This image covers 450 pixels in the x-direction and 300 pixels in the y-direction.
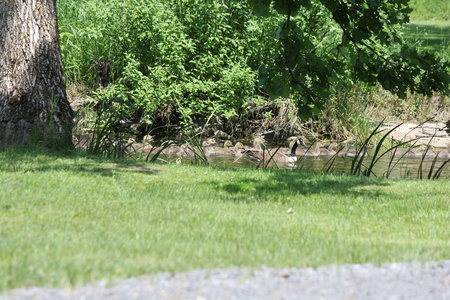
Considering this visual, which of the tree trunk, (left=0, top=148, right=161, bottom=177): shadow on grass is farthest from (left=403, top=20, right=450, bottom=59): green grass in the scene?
(left=0, top=148, right=161, bottom=177): shadow on grass

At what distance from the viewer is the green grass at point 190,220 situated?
3548 millimetres

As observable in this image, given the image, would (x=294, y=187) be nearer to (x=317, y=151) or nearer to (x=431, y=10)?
(x=317, y=151)

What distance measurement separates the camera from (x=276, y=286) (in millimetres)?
3148

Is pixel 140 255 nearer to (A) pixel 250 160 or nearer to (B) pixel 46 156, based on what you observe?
(B) pixel 46 156

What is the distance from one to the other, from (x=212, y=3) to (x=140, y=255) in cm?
1200

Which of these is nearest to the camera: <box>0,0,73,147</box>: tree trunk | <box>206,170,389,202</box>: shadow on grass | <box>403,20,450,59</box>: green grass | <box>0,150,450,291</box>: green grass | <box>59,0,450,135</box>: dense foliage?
<box>0,150,450,291</box>: green grass

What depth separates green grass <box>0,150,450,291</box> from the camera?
3.55m

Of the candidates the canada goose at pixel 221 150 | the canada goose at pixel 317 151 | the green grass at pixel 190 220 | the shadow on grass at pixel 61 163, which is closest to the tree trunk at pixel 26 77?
the shadow on grass at pixel 61 163

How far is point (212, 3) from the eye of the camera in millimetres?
14672

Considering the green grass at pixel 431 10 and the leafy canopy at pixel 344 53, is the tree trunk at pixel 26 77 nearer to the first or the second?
the leafy canopy at pixel 344 53

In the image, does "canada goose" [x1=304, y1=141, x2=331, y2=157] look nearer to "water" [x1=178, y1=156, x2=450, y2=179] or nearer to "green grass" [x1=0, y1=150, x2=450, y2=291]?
"water" [x1=178, y1=156, x2=450, y2=179]

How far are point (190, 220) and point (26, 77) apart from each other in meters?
5.09

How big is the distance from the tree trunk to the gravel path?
5.94m

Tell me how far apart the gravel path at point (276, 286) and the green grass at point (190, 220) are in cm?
14
